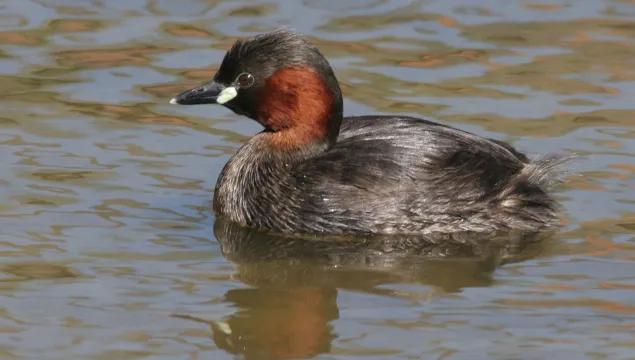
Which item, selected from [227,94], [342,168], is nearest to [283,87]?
[227,94]

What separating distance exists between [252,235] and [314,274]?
87cm

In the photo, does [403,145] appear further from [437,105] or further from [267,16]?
[267,16]

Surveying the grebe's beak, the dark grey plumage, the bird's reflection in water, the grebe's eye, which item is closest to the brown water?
the bird's reflection in water

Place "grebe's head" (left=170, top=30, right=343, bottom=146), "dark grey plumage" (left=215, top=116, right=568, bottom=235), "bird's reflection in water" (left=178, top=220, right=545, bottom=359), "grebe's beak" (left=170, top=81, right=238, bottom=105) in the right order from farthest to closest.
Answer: "grebe's beak" (left=170, top=81, right=238, bottom=105), "grebe's head" (left=170, top=30, right=343, bottom=146), "dark grey plumage" (left=215, top=116, right=568, bottom=235), "bird's reflection in water" (left=178, top=220, right=545, bottom=359)

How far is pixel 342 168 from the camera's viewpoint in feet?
30.0

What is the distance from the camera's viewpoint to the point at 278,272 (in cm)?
855

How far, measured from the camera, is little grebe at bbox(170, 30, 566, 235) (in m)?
9.08

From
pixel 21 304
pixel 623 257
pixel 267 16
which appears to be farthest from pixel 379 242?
pixel 267 16

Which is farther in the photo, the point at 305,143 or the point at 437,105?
the point at 437,105

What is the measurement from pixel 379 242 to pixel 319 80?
1.06 m

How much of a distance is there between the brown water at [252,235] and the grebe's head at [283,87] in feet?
2.43

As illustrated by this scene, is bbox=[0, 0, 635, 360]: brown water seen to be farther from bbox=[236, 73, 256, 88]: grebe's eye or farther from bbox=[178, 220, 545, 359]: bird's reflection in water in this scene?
bbox=[236, 73, 256, 88]: grebe's eye

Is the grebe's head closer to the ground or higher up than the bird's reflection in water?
higher up

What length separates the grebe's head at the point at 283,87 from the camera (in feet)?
30.2
